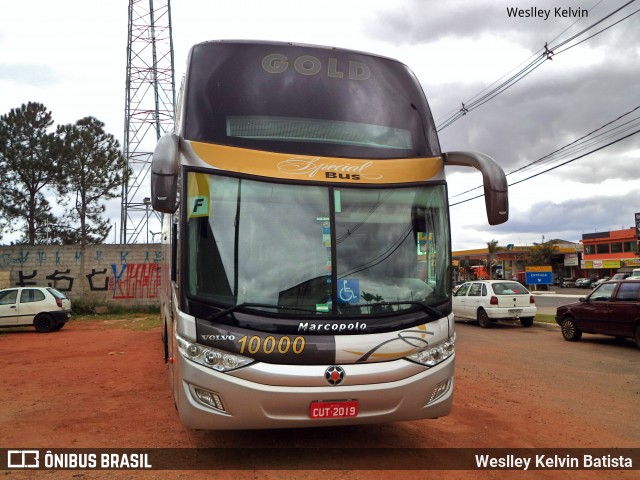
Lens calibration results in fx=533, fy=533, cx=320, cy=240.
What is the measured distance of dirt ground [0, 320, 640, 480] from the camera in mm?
5551

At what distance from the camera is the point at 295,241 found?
486 centimetres

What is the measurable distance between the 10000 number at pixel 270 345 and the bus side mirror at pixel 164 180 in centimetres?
130

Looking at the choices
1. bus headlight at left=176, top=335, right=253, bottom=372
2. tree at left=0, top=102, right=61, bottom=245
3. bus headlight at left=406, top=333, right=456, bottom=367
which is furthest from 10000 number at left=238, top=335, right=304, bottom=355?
tree at left=0, top=102, right=61, bottom=245

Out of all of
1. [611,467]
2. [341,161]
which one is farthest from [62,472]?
[611,467]

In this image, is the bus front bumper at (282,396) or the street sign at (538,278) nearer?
the bus front bumper at (282,396)

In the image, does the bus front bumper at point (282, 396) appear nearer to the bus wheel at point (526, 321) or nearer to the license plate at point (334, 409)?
the license plate at point (334, 409)

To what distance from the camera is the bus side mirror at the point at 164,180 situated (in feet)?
14.9

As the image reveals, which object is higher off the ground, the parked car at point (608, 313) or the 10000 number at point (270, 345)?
the 10000 number at point (270, 345)

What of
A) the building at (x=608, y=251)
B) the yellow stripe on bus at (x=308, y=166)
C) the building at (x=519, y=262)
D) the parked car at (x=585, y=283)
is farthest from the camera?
the building at (x=519, y=262)

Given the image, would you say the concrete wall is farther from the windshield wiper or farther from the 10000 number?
the 10000 number

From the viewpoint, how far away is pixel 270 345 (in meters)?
4.48

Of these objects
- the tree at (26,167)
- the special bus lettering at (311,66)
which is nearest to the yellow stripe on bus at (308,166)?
the special bus lettering at (311,66)

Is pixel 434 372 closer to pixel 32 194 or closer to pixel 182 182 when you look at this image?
pixel 182 182

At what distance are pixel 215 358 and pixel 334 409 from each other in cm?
110
